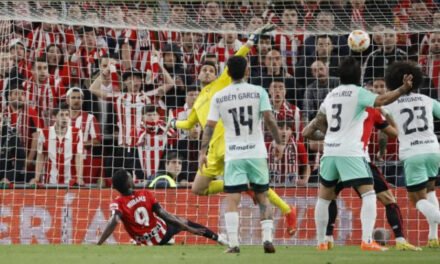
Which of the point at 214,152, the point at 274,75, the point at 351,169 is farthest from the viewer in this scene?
the point at 274,75

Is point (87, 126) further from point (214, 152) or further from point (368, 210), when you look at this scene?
point (368, 210)

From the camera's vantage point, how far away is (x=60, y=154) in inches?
661

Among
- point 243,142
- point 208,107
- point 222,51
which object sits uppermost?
point 222,51

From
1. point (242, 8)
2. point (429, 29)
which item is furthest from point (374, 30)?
point (242, 8)

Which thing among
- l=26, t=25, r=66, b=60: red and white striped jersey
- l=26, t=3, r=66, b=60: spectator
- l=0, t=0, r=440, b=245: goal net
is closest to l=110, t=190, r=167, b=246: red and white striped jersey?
l=0, t=0, r=440, b=245: goal net

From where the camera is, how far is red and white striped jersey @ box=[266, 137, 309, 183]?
1636 cm

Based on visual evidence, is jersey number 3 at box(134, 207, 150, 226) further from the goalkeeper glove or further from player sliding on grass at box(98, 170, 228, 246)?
the goalkeeper glove

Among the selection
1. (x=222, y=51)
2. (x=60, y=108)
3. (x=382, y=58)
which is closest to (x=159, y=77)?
(x=222, y=51)

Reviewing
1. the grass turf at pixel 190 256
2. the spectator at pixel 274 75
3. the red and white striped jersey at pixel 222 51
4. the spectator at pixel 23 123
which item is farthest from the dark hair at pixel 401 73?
the spectator at pixel 23 123

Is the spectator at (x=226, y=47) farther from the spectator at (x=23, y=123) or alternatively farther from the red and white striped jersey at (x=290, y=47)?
the spectator at (x=23, y=123)

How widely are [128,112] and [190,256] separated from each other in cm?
695

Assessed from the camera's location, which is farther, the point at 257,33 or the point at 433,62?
the point at 433,62

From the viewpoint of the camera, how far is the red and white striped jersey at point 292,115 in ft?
55.1

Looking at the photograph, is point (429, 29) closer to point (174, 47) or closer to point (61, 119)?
point (174, 47)
